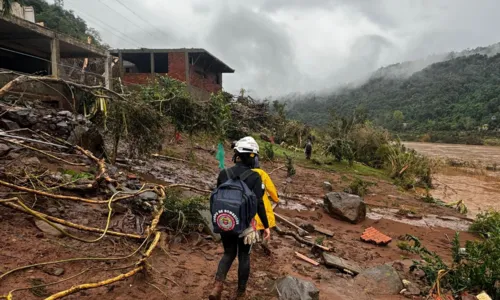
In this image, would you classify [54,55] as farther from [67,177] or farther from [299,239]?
[299,239]

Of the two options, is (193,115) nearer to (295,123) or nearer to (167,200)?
(167,200)

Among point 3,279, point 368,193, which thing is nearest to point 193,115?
point 3,279

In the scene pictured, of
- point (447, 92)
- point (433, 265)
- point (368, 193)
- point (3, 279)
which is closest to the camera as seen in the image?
point (3, 279)

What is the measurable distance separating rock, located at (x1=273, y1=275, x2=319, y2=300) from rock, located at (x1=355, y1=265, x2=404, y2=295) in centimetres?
106

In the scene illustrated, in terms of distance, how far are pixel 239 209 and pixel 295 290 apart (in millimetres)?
1180

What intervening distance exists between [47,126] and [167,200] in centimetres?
442

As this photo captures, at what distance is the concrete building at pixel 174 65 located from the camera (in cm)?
1964

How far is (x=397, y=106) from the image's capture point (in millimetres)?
86562

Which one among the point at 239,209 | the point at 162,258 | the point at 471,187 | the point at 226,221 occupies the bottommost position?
the point at 471,187

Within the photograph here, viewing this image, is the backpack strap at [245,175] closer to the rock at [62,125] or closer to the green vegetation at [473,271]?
the green vegetation at [473,271]

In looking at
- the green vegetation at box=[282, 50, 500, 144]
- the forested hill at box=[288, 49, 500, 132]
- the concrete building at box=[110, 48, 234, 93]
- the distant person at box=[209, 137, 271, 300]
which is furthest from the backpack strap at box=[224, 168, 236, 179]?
the forested hill at box=[288, 49, 500, 132]

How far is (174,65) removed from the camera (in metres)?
19.7

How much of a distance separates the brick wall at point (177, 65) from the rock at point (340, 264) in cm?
1686

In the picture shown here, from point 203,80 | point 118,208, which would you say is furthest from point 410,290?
point 203,80
